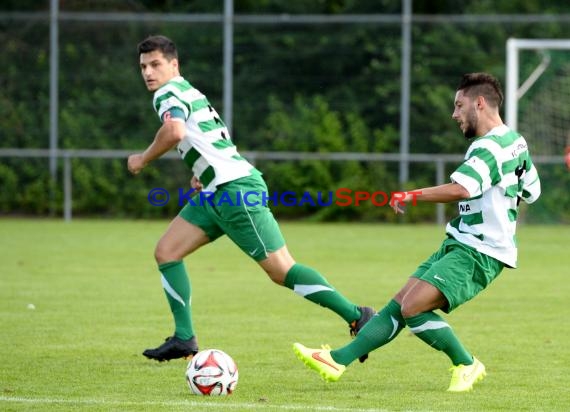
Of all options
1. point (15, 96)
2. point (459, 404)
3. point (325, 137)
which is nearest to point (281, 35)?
point (325, 137)

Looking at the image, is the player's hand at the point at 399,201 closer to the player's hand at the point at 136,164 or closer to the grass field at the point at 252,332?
the grass field at the point at 252,332

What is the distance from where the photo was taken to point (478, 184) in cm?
625

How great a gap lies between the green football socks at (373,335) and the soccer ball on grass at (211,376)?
1.90 ft

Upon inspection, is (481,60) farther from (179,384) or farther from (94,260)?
(179,384)

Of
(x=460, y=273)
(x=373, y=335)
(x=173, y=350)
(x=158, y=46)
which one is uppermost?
(x=158, y=46)

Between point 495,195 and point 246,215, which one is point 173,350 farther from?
point 495,195

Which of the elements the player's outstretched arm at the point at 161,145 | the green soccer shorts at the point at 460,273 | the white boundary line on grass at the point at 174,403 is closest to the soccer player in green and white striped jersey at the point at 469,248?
the green soccer shorts at the point at 460,273

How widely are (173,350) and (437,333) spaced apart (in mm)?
1747

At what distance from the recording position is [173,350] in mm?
7418

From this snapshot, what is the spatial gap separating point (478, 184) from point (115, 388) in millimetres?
2212

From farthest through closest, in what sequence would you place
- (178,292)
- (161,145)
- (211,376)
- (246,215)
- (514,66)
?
(514,66)
(178,292)
(246,215)
(161,145)
(211,376)

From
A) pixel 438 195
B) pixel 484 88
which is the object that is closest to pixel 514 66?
pixel 484 88

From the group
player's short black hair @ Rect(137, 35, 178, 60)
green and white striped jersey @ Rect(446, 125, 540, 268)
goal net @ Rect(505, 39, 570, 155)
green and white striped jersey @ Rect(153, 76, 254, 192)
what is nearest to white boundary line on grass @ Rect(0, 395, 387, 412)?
green and white striped jersey @ Rect(446, 125, 540, 268)

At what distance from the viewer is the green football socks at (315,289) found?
7.34 metres
